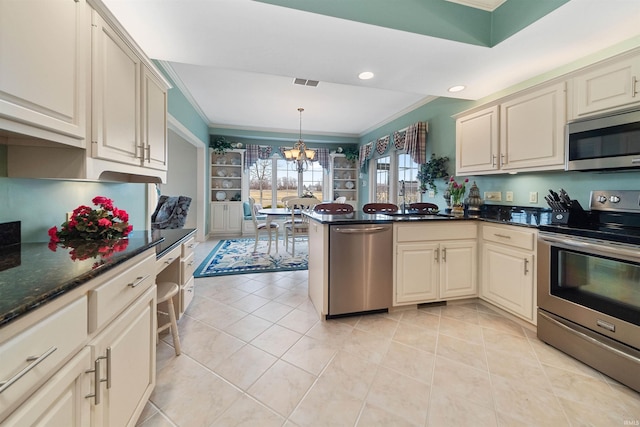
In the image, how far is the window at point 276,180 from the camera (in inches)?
268

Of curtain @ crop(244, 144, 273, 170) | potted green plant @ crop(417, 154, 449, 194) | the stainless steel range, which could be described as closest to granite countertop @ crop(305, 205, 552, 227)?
the stainless steel range

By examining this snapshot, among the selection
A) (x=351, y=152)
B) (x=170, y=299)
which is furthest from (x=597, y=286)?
(x=351, y=152)

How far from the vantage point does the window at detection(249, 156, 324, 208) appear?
680 centimetres

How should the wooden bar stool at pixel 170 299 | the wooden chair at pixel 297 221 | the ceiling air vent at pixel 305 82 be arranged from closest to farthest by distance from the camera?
1. the wooden bar stool at pixel 170 299
2. the ceiling air vent at pixel 305 82
3. the wooden chair at pixel 297 221

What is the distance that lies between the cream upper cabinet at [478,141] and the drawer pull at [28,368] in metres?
3.28

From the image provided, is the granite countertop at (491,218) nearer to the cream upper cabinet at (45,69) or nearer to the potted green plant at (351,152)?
the cream upper cabinet at (45,69)

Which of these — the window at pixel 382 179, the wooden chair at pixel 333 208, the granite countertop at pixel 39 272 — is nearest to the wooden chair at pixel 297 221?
the wooden chair at pixel 333 208

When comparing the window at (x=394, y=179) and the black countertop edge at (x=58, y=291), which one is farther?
the window at (x=394, y=179)

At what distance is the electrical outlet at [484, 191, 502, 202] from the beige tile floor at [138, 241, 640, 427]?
1.33 meters

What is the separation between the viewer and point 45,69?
1.01 meters

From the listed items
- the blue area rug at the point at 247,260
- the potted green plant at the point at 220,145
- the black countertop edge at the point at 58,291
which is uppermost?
the potted green plant at the point at 220,145

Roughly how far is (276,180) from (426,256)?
512cm

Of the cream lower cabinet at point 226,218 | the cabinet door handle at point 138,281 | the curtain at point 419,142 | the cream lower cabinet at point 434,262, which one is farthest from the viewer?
the cream lower cabinet at point 226,218

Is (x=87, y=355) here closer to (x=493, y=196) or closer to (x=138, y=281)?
(x=138, y=281)
